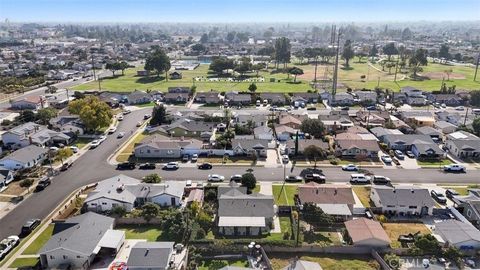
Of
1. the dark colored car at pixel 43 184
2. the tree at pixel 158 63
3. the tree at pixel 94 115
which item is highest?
the tree at pixel 158 63

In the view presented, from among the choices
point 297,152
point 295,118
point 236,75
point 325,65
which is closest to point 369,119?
point 295,118

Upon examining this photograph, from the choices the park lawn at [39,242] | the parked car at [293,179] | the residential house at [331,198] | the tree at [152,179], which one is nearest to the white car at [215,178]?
the tree at [152,179]

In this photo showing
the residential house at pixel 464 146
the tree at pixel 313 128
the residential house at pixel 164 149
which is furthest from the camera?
the tree at pixel 313 128

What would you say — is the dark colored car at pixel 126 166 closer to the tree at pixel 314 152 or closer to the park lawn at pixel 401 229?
the tree at pixel 314 152

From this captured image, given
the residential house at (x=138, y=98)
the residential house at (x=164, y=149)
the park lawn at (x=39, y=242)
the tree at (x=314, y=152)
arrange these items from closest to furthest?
the park lawn at (x=39, y=242) → the tree at (x=314, y=152) → the residential house at (x=164, y=149) → the residential house at (x=138, y=98)

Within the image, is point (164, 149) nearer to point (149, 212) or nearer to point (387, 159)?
point (149, 212)

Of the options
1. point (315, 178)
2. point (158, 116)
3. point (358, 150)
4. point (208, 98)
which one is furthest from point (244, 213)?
point (208, 98)

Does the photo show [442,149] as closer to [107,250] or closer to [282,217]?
[282,217]
